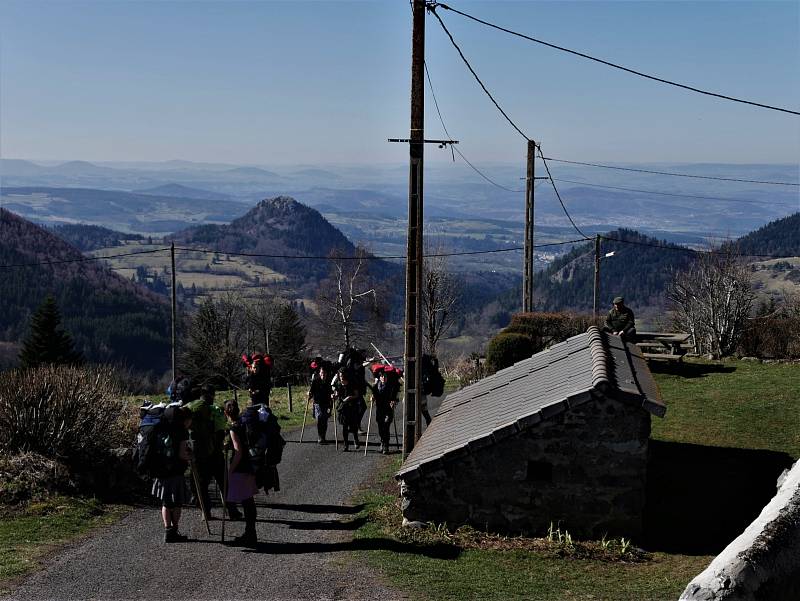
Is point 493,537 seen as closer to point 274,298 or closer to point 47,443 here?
A: point 47,443

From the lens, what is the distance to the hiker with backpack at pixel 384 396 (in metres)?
17.3

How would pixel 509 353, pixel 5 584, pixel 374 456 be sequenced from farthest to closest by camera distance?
1. pixel 509 353
2. pixel 374 456
3. pixel 5 584

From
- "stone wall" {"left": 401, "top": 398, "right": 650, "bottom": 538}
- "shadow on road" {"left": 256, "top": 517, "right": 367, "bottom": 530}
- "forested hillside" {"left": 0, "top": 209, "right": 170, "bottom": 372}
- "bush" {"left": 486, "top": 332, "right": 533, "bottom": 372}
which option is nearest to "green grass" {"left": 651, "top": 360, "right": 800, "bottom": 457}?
"bush" {"left": 486, "top": 332, "right": 533, "bottom": 372}

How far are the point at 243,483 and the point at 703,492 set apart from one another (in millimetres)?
7009

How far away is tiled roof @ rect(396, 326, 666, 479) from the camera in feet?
37.4

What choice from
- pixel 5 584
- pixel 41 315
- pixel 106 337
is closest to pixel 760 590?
pixel 5 584

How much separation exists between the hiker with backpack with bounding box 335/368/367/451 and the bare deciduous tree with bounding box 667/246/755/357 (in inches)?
1110

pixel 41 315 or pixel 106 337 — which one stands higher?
pixel 41 315

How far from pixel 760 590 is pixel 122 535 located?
7.70 m

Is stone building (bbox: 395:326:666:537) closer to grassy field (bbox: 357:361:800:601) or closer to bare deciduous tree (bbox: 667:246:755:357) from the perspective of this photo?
grassy field (bbox: 357:361:800:601)

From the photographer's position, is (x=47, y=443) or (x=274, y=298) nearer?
(x=47, y=443)

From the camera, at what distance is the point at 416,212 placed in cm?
1442

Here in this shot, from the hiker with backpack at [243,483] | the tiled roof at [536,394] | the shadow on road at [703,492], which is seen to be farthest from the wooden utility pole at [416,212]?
the hiker with backpack at [243,483]

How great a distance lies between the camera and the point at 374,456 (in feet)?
56.6
